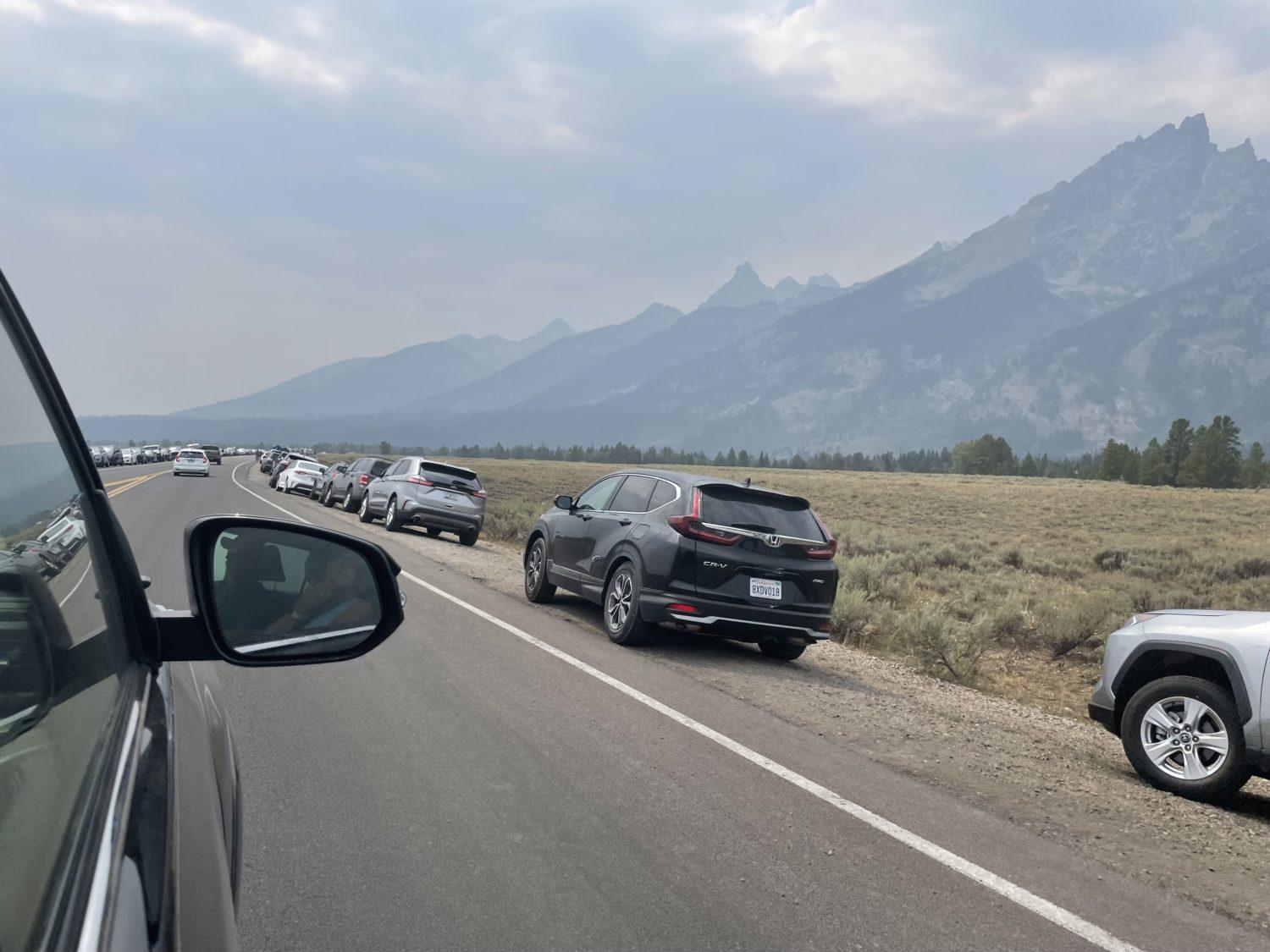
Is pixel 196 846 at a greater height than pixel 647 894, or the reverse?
pixel 196 846

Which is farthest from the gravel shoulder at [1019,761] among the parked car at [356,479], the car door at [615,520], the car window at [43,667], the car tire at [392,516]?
the parked car at [356,479]

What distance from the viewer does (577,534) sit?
1181 centimetres

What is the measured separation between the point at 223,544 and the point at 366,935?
6.10 feet

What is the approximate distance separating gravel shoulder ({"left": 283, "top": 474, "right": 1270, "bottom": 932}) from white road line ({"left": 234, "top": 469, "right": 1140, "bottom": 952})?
0.82 m

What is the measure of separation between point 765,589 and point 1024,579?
14.2 metres

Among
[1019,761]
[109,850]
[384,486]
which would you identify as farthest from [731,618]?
[384,486]

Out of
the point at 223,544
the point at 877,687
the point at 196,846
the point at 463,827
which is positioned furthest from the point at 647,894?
the point at 877,687

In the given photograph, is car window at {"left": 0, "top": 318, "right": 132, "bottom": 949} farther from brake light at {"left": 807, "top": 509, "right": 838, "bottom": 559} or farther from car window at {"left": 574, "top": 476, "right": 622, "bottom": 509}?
car window at {"left": 574, "top": 476, "right": 622, "bottom": 509}

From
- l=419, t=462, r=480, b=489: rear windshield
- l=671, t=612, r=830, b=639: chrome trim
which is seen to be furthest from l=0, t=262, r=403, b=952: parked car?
l=419, t=462, r=480, b=489: rear windshield

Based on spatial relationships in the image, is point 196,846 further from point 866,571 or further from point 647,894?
point 866,571

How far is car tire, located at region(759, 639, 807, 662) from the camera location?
10.7m

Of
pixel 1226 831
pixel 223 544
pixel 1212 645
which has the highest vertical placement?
pixel 223 544

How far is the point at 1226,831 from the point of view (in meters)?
5.96

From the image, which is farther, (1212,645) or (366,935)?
(1212,645)
